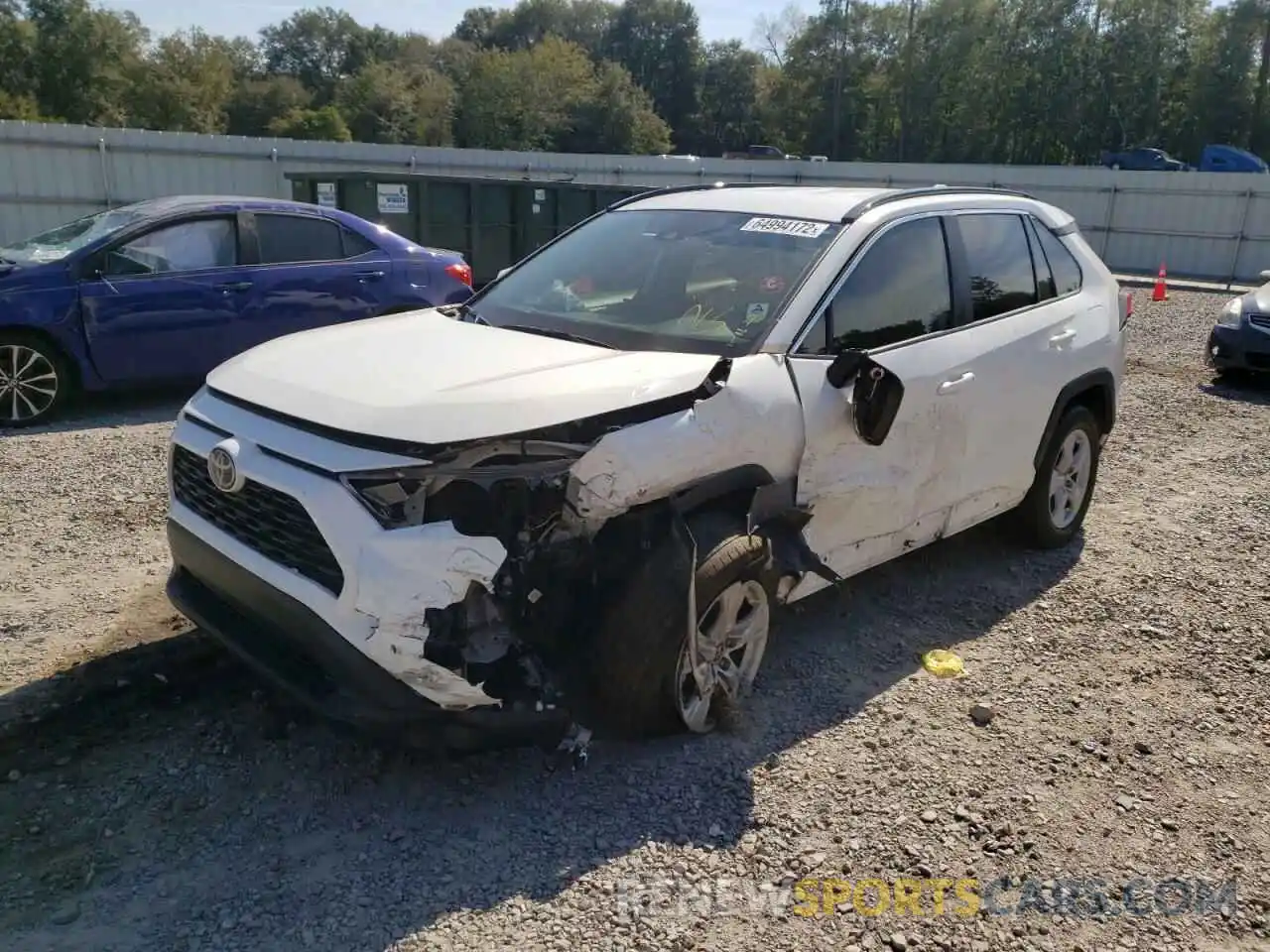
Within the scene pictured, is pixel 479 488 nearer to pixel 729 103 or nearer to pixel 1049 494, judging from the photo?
pixel 1049 494

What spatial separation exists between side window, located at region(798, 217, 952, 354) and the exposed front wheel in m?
5.91

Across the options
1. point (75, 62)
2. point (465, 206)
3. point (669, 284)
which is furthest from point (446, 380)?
point (75, 62)

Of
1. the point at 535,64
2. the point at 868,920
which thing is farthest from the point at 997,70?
the point at 868,920

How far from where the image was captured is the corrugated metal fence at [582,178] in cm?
1573

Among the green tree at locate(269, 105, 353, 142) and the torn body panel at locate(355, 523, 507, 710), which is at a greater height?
the green tree at locate(269, 105, 353, 142)

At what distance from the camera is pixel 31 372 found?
23.5ft

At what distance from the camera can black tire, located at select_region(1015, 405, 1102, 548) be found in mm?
5215

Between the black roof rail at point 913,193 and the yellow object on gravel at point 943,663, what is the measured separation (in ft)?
6.07

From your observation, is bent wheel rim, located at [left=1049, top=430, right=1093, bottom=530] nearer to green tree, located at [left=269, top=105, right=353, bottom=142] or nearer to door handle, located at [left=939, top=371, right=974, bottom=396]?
door handle, located at [left=939, top=371, right=974, bottom=396]

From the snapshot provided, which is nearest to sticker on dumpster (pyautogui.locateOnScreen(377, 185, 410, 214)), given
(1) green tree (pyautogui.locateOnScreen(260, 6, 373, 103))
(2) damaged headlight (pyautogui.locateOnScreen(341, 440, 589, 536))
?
(2) damaged headlight (pyautogui.locateOnScreen(341, 440, 589, 536))

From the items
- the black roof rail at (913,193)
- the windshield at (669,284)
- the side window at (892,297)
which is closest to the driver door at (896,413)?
the side window at (892,297)

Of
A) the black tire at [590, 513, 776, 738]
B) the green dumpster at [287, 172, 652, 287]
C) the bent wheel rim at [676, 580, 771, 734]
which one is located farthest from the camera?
the green dumpster at [287, 172, 652, 287]

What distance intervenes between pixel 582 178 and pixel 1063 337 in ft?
A: 65.0

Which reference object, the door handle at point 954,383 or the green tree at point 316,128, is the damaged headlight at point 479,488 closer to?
the door handle at point 954,383
